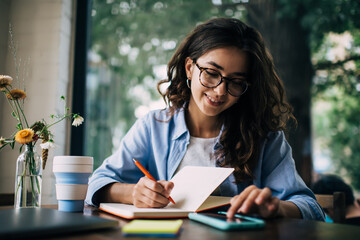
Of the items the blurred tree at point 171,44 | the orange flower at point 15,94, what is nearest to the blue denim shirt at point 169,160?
the orange flower at point 15,94

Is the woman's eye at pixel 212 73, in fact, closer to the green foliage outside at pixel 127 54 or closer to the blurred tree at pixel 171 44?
the blurred tree at pixel 171 44

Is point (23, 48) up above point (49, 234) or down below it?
above

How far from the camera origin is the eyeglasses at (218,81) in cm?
126

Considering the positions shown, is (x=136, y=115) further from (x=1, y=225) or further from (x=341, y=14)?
(x=1, y=225)

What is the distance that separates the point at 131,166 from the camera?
1345mm

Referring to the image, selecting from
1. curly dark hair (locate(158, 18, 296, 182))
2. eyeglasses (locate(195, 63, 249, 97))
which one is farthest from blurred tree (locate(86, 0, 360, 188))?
eyeglasses (locate(195, 63, 249, 97))

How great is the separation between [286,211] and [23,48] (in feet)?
5.68

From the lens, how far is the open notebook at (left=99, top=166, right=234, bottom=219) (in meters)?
0.84

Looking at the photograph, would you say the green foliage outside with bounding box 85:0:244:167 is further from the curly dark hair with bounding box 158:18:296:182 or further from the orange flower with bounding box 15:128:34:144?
the orange flower with bounding box 15:128:34:144

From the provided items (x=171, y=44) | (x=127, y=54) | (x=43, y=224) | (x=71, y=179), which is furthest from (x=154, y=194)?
(x=127, y=54)

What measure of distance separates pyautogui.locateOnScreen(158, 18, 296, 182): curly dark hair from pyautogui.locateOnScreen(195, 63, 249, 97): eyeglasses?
10cm

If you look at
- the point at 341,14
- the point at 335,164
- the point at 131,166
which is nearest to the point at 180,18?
the point at 341,14

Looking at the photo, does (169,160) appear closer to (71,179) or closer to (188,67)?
(188,67)

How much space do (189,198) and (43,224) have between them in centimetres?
44
